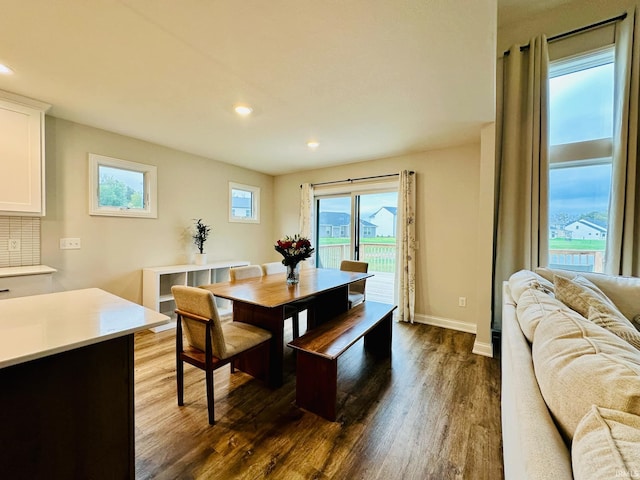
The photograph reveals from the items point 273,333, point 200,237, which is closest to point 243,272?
point 273,333

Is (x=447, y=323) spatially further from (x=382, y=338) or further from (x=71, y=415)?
(x=71, y=415)

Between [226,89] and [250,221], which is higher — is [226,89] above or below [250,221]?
above

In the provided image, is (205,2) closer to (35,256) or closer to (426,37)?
(426,37)

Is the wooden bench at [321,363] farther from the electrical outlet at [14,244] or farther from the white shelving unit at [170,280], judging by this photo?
the electrical outlet at [14,244]

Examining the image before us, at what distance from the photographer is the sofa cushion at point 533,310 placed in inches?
47.8

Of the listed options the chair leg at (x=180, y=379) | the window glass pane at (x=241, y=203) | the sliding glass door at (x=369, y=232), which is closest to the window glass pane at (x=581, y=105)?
the sliding glass door at (x=369, y=232)

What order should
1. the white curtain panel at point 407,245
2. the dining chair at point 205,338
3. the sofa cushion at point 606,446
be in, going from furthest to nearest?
1. the white curtain panel at point 407,245
2. the dining chair at point 205,338
3. the sofa cushion at point 606,446

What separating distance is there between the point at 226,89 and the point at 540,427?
8.77 feet

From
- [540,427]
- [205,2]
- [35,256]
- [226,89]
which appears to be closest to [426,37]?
[205,2]

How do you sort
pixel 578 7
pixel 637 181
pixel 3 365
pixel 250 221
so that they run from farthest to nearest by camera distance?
1. pixel 250 221
2. pixel 578 7
3. pixel 637 181
4. pixel 3 365

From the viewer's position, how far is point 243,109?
2586 mm

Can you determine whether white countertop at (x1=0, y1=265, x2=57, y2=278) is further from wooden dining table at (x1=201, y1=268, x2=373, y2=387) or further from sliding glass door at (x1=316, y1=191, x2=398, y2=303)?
sliding glass door at (x1=316, y1=191, x2=398, y2=303)

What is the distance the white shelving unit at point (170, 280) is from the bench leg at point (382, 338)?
7.73ft

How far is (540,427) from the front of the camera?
696mm
